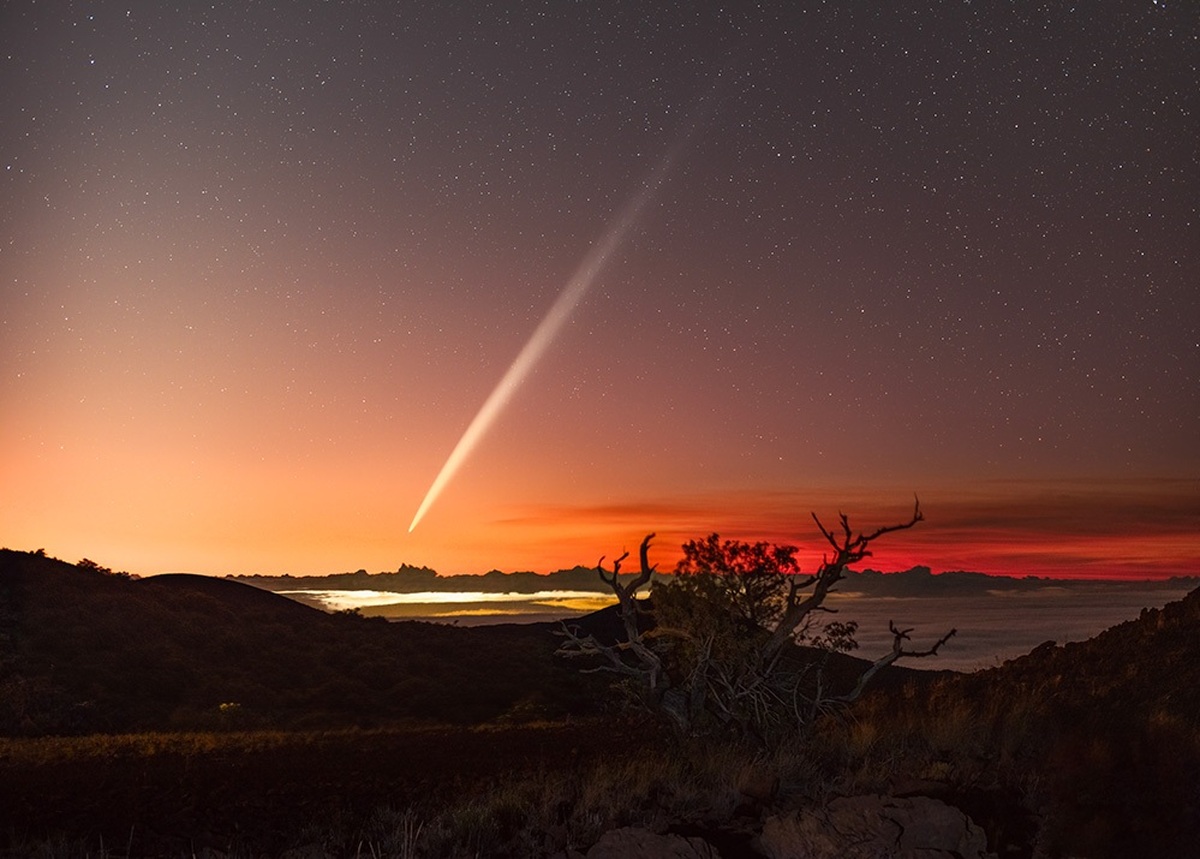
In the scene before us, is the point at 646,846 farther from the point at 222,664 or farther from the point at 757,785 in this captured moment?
the point at 222,664

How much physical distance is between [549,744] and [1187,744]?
11048mm

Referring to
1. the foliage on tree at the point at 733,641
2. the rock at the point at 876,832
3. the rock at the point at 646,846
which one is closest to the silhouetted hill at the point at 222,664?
the foliage on tree at the point at 733,641

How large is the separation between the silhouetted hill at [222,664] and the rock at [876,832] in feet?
65.1

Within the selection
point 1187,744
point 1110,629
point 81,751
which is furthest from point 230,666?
point 1187,744

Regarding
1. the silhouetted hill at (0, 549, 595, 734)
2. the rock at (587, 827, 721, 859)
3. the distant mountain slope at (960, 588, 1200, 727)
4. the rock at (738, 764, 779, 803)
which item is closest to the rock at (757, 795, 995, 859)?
the rock at (738, 764, 779, 803)

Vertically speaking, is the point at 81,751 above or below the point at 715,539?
below

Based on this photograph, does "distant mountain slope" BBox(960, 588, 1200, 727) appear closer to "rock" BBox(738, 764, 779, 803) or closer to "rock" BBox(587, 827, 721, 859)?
"rock" BBox(738, 764, 779, 803)

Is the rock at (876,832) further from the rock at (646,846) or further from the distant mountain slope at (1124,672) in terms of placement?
the distant mountain slope at (1124,672)

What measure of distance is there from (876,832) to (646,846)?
3.23 meters

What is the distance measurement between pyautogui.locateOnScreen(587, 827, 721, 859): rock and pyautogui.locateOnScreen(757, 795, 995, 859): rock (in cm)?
110

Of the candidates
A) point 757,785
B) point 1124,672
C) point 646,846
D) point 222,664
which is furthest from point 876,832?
point 222,664

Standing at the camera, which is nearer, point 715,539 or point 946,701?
point 946,701

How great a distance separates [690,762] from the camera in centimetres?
1764

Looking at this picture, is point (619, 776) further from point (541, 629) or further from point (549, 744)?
point (541, 629)
